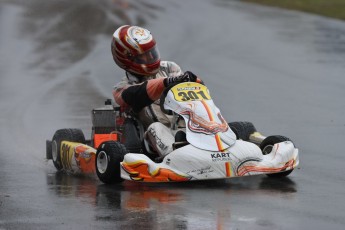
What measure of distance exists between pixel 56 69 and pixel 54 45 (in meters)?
3.27

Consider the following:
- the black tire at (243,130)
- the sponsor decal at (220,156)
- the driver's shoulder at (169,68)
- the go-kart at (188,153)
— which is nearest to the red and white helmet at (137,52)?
the driver's shoulder at (169,68)

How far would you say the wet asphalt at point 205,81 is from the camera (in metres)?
7.89

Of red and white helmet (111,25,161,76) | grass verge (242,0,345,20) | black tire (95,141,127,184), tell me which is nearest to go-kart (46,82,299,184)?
black tire (95,141,127,184)

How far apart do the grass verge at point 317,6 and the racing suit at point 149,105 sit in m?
17.4

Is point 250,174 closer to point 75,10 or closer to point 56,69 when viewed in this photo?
point 56,69

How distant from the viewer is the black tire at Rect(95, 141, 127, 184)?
30.2 feet

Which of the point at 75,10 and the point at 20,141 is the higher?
the point at 75,10

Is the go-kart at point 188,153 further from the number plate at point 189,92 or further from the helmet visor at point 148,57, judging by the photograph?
the helmet visor at point 148,57

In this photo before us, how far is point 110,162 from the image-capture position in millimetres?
9211

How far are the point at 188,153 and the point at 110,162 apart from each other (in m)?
0.76

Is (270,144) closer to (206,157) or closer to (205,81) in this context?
(206,157)

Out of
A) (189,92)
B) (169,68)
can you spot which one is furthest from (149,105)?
(169,68)

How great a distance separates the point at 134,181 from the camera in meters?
9.25

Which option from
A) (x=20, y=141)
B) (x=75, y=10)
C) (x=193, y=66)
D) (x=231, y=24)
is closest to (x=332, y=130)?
(x=20, y=141)
